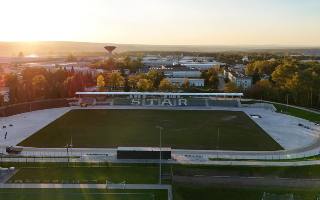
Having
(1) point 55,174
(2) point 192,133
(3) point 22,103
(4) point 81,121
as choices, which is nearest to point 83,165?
(1) point 55,174

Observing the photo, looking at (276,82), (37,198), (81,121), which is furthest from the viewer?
(276,82)

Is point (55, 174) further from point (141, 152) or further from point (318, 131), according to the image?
point (318, 131)

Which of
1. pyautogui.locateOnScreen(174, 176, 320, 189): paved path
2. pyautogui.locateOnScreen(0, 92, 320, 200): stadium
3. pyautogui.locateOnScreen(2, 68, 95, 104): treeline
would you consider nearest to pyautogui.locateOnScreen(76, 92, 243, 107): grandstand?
pyautogui.locateOnScreen(0, 92, 320, 200): stadium

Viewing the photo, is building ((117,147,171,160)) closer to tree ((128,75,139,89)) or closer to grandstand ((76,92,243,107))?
grandstand ((76,92,243,107))

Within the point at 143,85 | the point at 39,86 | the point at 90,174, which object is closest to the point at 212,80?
the point at 143,85

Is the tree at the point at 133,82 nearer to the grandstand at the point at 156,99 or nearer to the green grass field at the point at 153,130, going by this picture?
the grandstand at the point at 156,99

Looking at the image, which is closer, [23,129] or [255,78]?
[23,129]
